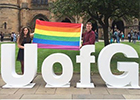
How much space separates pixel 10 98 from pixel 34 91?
812 millimetres

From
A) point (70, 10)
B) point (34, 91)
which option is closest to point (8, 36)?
point (70, 10)

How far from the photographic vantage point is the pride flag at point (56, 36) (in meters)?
6.53

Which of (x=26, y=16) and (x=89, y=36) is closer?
(x=89, y=36)

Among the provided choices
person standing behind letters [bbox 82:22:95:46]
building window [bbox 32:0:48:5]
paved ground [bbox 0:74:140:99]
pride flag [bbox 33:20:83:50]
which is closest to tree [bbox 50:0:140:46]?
pride flag [bbox 33:20:83:50]

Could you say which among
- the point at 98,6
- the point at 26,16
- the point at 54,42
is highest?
the point at 26,16

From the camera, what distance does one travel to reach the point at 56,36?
6.58m

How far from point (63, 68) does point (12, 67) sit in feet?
5.25

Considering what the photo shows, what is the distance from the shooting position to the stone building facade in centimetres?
2952

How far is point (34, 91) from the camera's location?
5.14 m

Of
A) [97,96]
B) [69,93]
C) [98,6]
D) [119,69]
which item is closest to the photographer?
[97,96]

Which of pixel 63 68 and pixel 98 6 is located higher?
pixel 98 6

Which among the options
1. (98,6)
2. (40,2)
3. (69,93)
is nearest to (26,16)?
(40,2)

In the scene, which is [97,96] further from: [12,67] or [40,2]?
[40,2]

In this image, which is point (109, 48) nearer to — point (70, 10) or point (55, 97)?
point (55, 97)
